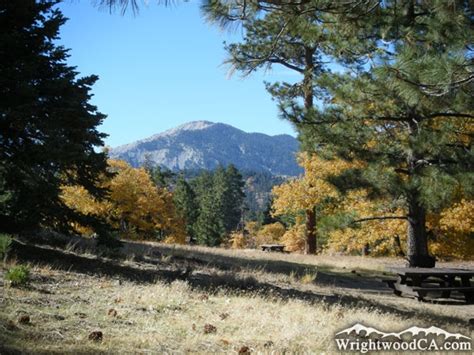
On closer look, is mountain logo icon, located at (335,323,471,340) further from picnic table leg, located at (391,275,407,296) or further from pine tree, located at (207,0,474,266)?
picnic table leg, located at (391,275,407,296)

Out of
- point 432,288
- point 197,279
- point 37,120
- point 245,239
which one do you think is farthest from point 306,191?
point 245,239

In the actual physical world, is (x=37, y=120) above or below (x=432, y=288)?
above

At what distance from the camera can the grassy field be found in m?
4.45

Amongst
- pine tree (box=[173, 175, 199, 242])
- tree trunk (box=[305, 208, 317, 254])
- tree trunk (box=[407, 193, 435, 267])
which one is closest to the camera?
tree trunk (box=[407, 193, 435, 267])

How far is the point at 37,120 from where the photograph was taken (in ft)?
29.2

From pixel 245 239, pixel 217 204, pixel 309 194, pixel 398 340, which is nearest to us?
pixel 398 340

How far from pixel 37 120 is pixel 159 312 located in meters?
5.21

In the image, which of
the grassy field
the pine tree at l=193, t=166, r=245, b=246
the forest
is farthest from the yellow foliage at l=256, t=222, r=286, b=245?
the grassy field

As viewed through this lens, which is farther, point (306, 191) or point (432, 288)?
point (306, 191)

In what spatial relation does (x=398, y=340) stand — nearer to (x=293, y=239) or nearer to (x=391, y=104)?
(x=391, y=104)

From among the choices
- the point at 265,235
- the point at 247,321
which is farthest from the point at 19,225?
the point at 265,235

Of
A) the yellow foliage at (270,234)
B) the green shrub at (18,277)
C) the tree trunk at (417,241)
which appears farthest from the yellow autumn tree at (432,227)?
the yellow foliage at (270,234)

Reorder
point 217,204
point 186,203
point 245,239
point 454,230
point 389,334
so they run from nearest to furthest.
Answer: point 389,334 < point 454,230 < point 186,203 < point 245,239 < point 217,204

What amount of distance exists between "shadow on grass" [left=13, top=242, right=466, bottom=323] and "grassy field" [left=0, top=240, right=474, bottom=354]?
0.08 ft
